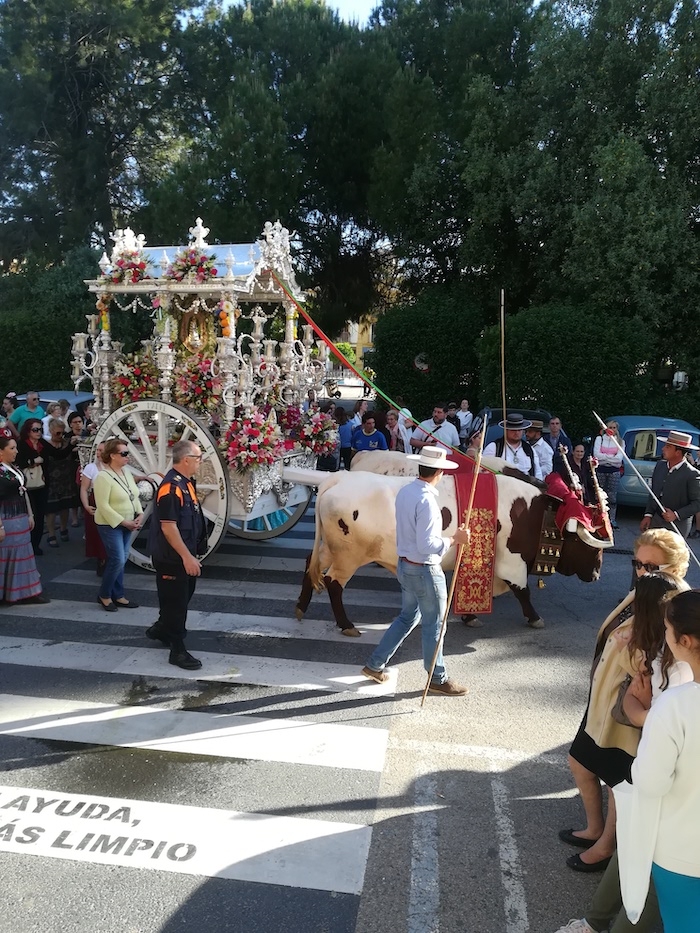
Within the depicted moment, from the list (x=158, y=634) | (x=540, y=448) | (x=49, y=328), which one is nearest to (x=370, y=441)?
(x=540, y=448)

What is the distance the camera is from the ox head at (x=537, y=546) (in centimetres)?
685

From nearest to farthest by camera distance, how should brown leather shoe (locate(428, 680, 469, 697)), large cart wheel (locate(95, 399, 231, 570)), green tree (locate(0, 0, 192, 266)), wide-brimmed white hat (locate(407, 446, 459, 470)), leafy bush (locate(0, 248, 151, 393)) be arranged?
1. wide-brimmed white hat (locate(407, 446, 459, 470))
2. brown leather shoe (locate(428, 680, 469, 697))
3. large cart wheel (locate(95, 399, 231, 570))
4. leafy bush (locate(0, 248, 151, 393))
5. green tree (locate(0, 0, 192, 266))

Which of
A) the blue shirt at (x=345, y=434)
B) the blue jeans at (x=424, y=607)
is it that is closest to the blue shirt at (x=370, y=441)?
the blue shirt at (x=345, y=434)

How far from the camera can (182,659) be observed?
587cm

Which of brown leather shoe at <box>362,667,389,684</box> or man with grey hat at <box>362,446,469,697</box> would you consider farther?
brown leather shoe at <box>362,667,389,684</box>

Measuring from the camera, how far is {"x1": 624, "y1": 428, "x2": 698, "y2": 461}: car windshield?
12.1m

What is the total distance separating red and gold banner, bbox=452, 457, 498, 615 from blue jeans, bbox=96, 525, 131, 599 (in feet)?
10.5

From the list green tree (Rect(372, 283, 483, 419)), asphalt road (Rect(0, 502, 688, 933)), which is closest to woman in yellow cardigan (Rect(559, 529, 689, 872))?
asphalt road (Rect(0, 502, 688, 933))

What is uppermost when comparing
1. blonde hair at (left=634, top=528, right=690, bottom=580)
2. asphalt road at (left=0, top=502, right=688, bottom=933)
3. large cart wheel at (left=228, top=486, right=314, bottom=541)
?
blonde hair at (left=634, top=528, right=690, bottom=580)

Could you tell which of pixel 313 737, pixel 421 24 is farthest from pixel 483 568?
pixel 421 24

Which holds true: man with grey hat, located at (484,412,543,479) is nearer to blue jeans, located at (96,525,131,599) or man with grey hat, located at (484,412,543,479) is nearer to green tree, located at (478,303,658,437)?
blue jeans, located at (96,525,131,599)

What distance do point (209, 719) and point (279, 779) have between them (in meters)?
0.90

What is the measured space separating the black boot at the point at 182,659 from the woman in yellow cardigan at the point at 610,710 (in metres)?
3.16

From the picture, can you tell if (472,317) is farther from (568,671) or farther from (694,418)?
(568,671)
